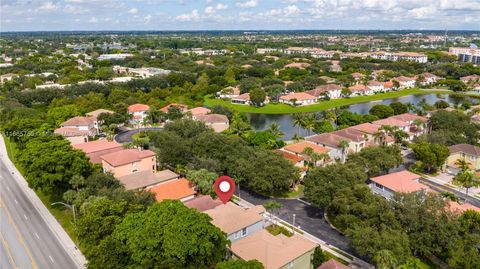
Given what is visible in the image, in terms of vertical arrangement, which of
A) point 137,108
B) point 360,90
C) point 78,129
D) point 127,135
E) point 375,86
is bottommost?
point 127,135

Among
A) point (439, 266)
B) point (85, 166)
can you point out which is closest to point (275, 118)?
point (85, 166)

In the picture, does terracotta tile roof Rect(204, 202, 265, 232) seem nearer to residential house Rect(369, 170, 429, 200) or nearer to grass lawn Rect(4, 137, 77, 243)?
grass lawn Rect(4, 137, 77, 243)

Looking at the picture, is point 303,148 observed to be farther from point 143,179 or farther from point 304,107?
point 304,107

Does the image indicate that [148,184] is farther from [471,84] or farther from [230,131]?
[471,84]

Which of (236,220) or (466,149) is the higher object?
(236,220)

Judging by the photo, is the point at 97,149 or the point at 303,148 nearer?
the point at 303,148

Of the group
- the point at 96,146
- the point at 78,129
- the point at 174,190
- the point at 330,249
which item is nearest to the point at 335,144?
the point at 330,249
